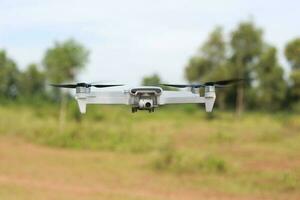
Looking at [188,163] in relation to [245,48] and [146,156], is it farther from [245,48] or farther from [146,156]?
[245,48]

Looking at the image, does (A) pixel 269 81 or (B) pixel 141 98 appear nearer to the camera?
Answer: (B) pixel 141 98

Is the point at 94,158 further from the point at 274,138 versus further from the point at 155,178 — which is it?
the point at 274,138

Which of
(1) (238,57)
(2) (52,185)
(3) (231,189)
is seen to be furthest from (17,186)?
(1) (238,57)

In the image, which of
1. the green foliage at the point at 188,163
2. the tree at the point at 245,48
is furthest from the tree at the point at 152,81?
the green foliage at the point at 188,163

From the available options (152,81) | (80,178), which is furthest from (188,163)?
(152,81)

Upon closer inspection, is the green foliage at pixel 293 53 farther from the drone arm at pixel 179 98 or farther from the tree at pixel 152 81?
the drone arm at pixel 179 98

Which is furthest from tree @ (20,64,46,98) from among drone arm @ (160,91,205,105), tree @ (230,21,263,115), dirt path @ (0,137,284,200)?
drone arm @ (160,91,205,105)
